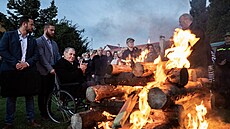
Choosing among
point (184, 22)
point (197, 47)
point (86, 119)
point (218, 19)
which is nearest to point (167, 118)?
point (86, 119)

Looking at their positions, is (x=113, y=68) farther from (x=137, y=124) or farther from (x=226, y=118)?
(x=226, y=118)

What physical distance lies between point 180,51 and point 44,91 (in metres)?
3.33

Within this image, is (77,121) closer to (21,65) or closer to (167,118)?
(167,118)

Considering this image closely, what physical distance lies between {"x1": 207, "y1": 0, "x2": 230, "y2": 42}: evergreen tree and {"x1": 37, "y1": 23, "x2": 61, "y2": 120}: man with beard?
2186 centimetres

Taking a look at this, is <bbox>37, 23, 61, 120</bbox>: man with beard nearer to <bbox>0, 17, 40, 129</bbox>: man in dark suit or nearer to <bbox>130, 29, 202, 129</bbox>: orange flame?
<bbox>0, 17, 40, 129</bbox>: man in dark suit

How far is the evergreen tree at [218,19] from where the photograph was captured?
→ 26.6 meters

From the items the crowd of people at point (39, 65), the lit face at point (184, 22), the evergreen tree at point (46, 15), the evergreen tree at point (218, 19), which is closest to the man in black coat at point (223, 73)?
the crowd of people at point (39, 65)

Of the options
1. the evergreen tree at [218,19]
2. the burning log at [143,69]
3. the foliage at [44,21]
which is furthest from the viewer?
the evergreen tree at [218,19]

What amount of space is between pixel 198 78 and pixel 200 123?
89 centimetres

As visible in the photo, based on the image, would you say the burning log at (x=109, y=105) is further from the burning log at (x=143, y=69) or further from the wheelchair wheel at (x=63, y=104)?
the wheelchair wheel at (x=63, y=104)

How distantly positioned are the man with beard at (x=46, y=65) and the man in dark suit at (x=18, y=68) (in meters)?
0.67

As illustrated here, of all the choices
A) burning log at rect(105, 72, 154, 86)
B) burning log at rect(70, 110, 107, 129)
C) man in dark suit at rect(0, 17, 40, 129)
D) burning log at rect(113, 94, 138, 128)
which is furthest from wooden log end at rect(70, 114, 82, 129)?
man in dark suit at rect(0, 17, 40, 129)

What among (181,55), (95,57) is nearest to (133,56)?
(95,57)

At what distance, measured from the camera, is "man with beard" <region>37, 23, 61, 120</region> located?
6602 millimetres
